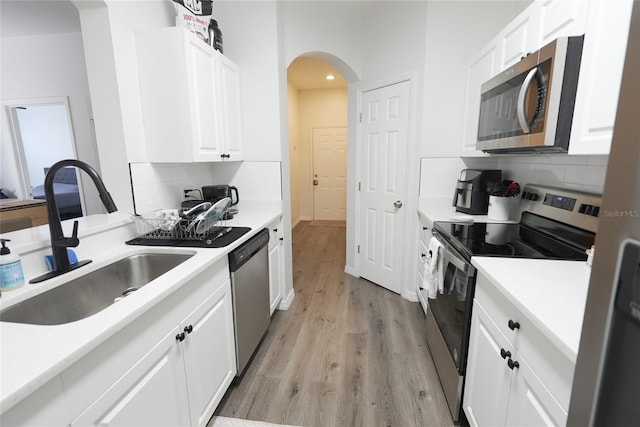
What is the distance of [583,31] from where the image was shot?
1.16 meters

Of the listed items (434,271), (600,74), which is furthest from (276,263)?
(600,74)

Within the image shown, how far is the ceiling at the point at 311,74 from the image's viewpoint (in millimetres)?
4043

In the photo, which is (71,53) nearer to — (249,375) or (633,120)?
(249,375)

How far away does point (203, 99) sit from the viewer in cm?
193

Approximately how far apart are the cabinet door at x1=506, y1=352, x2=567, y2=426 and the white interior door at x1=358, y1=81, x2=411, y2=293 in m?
1.82

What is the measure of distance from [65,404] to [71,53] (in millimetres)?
4027

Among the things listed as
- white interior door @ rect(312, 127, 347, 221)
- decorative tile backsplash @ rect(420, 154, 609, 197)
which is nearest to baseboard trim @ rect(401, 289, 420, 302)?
decorative tile backsplash @ rect(420, 154, 609, 197)

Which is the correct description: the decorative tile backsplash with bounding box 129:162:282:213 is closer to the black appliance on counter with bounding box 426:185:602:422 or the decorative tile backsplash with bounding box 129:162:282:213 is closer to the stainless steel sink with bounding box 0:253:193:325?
the stainless steel sink with bounding box 0:253:193:325

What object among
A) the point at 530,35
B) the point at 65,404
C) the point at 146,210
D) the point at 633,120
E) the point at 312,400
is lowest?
the point at 312,400

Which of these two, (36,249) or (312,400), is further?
(312,400)

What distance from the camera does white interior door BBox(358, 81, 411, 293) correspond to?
269 cm

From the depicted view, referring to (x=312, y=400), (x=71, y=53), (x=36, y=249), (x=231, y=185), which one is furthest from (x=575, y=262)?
(x=71, y=53)

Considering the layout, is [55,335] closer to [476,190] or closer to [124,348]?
[124,348]

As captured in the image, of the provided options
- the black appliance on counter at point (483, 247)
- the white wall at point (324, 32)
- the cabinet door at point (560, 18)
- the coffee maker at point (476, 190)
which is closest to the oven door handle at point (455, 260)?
the black appliance on counter at point (483, 247)
